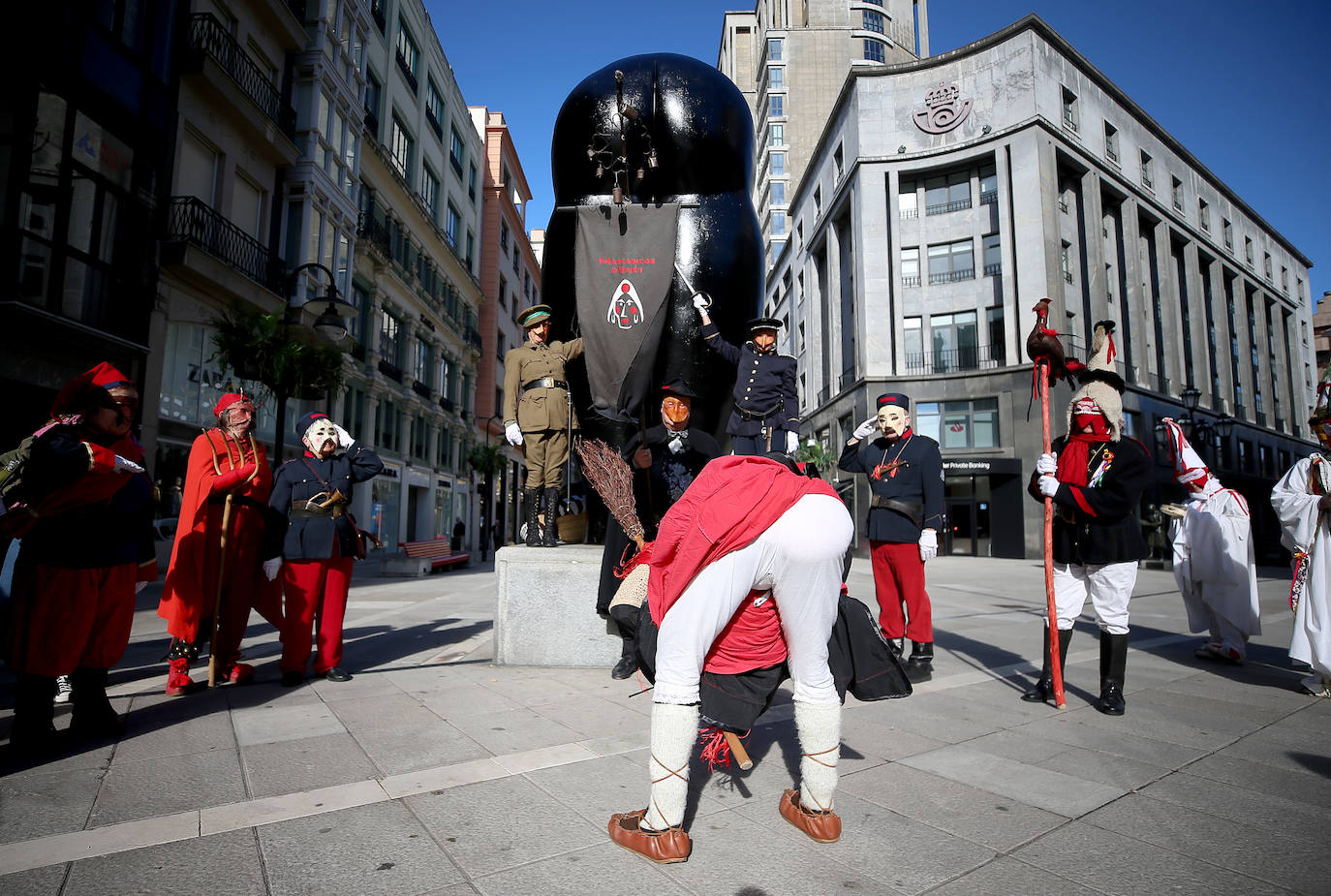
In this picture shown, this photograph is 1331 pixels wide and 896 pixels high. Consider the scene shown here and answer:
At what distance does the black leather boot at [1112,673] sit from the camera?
13.5ft

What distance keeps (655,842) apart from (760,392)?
3281mm

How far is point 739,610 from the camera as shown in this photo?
8.19 feet

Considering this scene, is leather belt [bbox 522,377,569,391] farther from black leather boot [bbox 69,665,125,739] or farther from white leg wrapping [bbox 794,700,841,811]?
white leg wrapping [bbox 794,700,841,811]

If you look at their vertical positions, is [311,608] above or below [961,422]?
below

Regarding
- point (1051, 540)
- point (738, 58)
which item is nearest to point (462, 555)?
point (1051, 540)

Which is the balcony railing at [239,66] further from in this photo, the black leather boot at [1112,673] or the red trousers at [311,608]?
the black leather boot at [1112,673]

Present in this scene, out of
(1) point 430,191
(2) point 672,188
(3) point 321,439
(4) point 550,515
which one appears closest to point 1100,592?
(4) point 550,515

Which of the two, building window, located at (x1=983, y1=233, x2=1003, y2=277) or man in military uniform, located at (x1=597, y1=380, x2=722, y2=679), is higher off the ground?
building window, located at (x1=983, y1=233, x2=1003, y2=277)

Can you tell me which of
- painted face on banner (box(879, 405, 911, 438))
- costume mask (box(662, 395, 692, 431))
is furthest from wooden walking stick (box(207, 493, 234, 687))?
Answer: painted face on banner (box(879, 405, 911, 438))

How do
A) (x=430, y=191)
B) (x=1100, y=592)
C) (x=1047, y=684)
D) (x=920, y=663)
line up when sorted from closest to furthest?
(x=1100, y=592), (x=1047, y=684), (x=920, y=663), (x=430, y=191)

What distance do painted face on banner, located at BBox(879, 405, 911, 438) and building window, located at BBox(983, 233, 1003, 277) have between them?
28483 millimetres

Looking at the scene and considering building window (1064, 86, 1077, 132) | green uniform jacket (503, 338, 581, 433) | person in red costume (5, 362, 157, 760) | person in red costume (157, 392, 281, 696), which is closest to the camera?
person in red costume (5, 362, 157, 760)

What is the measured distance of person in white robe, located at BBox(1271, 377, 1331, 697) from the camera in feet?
15.7

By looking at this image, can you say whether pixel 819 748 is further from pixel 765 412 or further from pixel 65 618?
pixel 65 618
